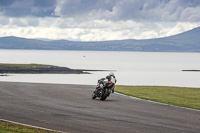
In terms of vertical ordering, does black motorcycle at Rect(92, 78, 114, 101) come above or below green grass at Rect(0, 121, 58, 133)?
above

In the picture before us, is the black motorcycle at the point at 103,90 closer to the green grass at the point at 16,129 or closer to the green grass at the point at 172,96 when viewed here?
the green grass at the point at 172,96

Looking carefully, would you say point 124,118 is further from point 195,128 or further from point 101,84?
point 101,84

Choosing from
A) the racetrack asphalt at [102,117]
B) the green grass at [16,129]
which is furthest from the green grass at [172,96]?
the green grass at [16,129]

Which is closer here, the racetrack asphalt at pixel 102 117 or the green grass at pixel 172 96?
the racetrack asphalt at pixel 102 117

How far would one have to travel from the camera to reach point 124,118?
16.5 m

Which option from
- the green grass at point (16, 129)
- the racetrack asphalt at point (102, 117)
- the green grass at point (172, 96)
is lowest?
the green grass at point (16, 129)

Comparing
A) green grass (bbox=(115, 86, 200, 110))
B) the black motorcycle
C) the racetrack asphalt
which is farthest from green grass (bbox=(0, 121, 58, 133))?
green grass (bbox=(115, 86, 200, 110))

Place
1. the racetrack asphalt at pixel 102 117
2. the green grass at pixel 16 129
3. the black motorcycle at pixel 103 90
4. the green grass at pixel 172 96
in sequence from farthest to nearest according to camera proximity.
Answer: the black motorcycle at pixel 103 90, the green grass at pixel 172 96, the racetrack asphalt at pixel 102 117, the green grass at pixel 16 129

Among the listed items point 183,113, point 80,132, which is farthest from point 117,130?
point 183,113

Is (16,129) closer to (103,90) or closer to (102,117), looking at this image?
(102,117)

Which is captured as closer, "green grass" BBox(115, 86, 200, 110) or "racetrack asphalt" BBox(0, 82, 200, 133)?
"racetrack asphalt" BBox(0, 82, 200, 133)

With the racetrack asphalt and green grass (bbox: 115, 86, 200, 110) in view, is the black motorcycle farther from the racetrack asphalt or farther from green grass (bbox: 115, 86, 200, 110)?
the racetrack asphalt

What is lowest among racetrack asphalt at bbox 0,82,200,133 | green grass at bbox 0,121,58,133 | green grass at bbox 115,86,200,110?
green grass at bbox 0,121,58,133

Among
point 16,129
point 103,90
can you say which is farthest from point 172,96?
point 16,129
